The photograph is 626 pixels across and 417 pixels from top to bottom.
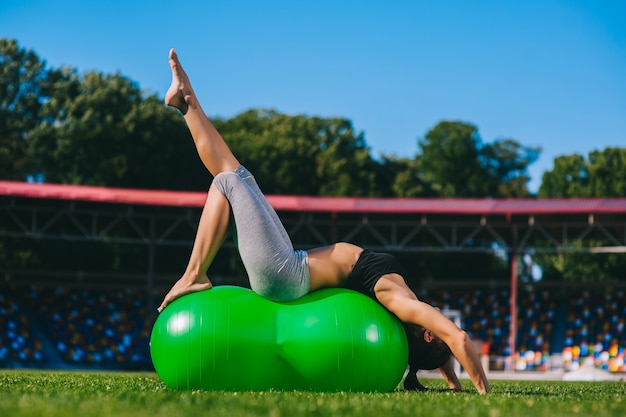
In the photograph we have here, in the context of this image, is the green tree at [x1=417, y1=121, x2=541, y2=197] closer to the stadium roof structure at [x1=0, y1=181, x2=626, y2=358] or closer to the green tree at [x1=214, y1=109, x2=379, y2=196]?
the green tree at [x1=214, y1=109, x2=379, y2=196]

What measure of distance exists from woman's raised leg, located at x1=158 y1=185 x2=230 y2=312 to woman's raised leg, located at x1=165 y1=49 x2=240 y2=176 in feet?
1.01

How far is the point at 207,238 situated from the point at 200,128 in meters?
0.91

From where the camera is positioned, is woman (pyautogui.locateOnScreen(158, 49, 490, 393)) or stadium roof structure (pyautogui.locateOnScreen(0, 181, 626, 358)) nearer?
woman (pyautogui.locateOnScreen(158, 49, 490, 393))

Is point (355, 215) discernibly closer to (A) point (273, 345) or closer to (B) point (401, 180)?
(B) point (401, 180)

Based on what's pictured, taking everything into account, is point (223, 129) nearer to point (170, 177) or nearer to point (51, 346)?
point (170, 177)

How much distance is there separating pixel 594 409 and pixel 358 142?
4419 cm

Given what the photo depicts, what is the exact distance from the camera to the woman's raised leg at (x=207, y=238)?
6.50m

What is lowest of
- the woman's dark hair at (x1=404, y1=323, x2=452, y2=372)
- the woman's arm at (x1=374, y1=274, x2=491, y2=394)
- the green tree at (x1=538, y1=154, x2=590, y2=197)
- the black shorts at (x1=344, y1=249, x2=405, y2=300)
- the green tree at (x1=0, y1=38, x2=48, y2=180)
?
the woman's dark hair at (x1=404, y1=323, x2=452, y2=372)

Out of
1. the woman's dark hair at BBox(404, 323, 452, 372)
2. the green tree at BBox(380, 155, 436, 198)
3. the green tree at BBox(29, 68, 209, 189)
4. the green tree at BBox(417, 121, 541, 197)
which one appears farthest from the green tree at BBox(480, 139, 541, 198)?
the woman's dark hair at BBox(404, 323, 452, 372)

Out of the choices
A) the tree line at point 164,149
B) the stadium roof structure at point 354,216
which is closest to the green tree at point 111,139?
the tree line at point 164,149

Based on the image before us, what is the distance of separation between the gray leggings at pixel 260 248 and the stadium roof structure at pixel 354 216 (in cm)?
1780

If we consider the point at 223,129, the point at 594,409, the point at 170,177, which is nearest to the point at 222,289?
the point at 594,409

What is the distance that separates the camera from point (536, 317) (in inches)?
1152

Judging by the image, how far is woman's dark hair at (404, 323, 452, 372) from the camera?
22.4 ft
